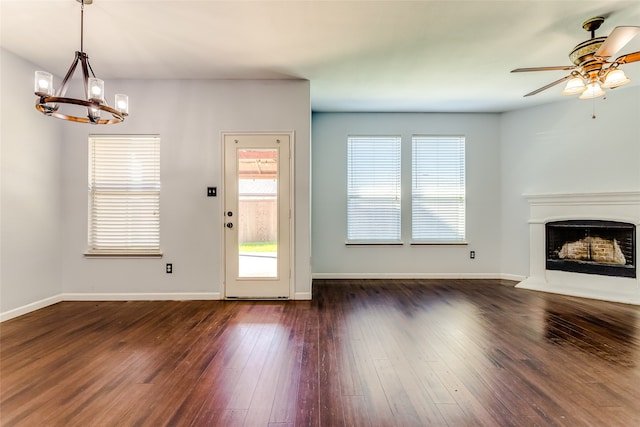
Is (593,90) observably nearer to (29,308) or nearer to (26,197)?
(26,197)

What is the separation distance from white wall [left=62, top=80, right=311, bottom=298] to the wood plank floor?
38cm

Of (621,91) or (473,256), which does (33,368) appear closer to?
(473,256)

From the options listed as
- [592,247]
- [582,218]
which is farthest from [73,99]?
[592,247]

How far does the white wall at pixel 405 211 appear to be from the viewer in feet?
17.3

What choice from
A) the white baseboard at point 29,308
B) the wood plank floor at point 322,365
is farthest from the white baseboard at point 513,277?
the white baseboard at point 29,308

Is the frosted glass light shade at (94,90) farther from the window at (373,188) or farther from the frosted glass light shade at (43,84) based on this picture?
the window at (373,188)

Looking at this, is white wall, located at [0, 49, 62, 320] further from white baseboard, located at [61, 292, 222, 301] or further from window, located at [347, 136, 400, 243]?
window, located at [347, 136, 400, 243]

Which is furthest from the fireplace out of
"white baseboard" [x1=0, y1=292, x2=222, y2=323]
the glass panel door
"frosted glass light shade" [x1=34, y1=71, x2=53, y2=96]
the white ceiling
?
"frosted glass light shade" [x1=34, y1=71, x2=53, y2=96]

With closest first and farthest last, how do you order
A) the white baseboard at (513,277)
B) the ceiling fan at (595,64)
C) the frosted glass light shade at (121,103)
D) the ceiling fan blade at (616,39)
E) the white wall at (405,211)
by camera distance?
the ceiling fan blade at (616,39), the ceiling fan at (595,64), the frosted glass light shade at (121,103), the white baseboard at (513,277), the white wall at (405,211)

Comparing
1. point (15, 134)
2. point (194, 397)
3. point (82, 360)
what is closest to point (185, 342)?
point (82, 360)

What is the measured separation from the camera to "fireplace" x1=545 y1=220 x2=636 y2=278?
4.09m

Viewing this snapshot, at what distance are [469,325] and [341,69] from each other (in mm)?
3216

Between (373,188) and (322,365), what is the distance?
352 centimetres

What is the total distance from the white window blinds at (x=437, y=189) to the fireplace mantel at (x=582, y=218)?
3.52 feet
